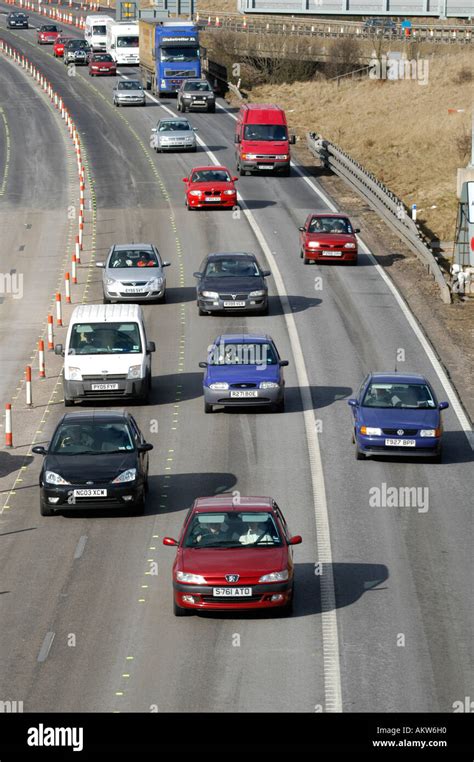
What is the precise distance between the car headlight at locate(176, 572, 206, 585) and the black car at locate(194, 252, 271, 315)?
65.8 feet

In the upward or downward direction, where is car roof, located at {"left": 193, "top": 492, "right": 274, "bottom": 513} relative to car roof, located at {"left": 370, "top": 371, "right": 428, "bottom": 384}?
upward

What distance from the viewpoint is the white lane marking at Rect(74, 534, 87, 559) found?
22219mm

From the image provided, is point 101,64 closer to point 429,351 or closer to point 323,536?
point 429,351

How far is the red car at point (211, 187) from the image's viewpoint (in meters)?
53.3

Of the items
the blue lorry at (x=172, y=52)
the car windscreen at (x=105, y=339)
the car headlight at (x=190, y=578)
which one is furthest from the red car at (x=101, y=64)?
the car headlight at (x=190, y=578)

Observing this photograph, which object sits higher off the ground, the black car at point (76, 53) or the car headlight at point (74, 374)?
the black car at point (76, 53)

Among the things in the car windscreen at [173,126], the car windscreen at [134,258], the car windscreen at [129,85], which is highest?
the car windscreen at [129,85]

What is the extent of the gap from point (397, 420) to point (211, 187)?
2781 cm

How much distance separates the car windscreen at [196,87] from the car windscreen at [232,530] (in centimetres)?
5935

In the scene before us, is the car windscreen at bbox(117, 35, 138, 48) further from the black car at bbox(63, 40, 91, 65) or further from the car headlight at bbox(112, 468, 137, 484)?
the car headlight at bbox(112, 468, 137, 484)

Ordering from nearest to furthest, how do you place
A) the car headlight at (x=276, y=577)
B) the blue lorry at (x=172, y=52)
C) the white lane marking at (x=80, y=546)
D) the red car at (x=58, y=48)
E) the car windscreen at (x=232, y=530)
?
the car headlight at (x=276, y=577) → the car windscreen at (x=232, y=530) → the white lane marking at (x=80, y=546) → the blue lorry at (x=172, y=52) → the red car at (x=58, y=48)

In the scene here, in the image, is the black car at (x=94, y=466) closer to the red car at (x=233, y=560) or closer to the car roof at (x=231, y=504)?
the car roof at (x=231, y=504)

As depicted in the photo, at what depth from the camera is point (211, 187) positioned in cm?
5341

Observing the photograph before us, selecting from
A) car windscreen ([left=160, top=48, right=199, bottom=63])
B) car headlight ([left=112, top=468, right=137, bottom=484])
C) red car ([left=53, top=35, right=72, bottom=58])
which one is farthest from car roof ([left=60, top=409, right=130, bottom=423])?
red car ([left=53, top=35, right=72, bottom=58])
